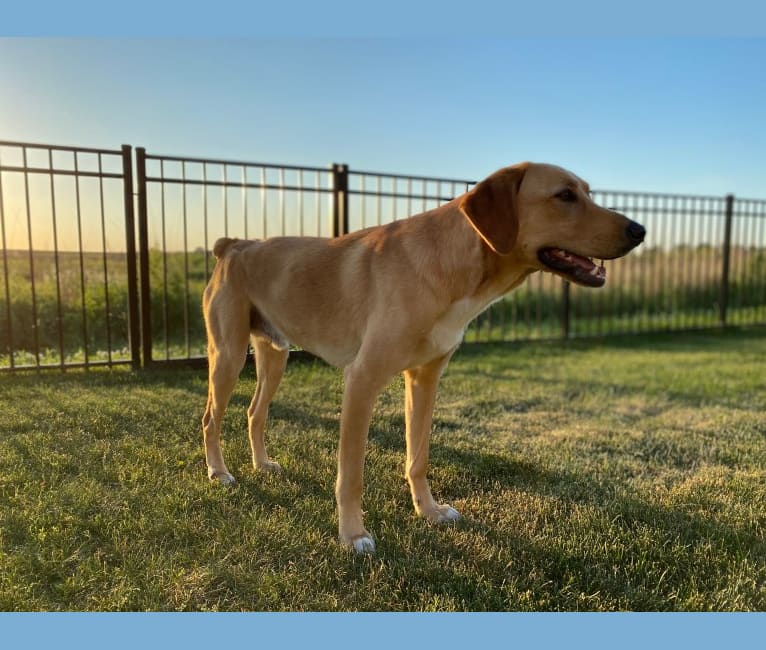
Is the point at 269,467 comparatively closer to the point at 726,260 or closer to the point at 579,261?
the point at 579,261

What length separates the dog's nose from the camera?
210cm

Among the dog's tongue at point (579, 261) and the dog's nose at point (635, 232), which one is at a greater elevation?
the dog's nose at point (635, 232)

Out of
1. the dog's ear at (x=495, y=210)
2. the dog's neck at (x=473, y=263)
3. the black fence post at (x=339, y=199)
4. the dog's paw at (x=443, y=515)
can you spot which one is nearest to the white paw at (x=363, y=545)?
the dog's paw at (x=443, y=515)

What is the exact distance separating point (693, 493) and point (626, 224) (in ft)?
5.48

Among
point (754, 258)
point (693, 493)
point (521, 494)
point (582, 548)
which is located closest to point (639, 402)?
point (693, 493)

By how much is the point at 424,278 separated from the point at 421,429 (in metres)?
0.88

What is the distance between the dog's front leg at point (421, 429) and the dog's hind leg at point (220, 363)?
2.92 ft

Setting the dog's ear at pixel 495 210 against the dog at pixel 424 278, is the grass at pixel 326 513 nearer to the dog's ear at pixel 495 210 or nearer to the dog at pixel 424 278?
the dog at pixel 424 278

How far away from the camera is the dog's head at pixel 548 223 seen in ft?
6.89

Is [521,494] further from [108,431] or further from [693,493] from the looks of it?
[108,431]

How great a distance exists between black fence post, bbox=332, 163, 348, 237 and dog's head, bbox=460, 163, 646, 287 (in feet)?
11.4

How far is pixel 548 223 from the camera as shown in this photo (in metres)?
2.15

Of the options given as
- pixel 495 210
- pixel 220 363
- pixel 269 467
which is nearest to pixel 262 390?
pixel 220 363

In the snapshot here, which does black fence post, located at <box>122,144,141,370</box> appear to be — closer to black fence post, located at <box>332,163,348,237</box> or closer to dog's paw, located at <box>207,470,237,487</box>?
dog's paw, located at <box>207,470,237,487</box>
